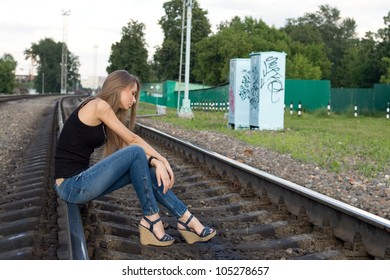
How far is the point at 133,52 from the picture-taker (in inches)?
2825

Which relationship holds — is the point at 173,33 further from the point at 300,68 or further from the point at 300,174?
the point at 300,174

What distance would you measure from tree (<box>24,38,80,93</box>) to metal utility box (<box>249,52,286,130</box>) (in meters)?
143

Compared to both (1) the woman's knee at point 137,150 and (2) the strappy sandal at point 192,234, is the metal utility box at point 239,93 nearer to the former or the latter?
(2) the strappy sandal at point 192,234

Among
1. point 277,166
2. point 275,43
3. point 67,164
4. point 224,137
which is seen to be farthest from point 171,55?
point 67,164

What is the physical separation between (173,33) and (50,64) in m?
91.1

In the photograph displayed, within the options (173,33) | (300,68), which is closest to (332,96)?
(300,68)

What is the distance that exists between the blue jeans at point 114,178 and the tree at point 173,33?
7389 cm

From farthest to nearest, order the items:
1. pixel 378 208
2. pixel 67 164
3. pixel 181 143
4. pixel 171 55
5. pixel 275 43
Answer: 1. pixel 171 55
2. pixel 275 43
3. pixel 181 143
4. pixel 378 208
5. pixel 67 164

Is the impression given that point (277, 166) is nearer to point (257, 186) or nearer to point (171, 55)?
point (257, 186)

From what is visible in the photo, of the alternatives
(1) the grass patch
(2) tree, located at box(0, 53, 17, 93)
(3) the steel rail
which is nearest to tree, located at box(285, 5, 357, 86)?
(2) tree, located at box(0, 53, 17, 93)

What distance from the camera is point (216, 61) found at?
211 ft

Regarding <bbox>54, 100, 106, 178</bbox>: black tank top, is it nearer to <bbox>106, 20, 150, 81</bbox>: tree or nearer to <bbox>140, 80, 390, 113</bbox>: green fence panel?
<bbox>140, 80, 390, 113</bbox>: green fence panel

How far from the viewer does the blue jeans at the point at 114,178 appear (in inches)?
177

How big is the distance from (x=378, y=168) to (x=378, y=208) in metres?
3.44
